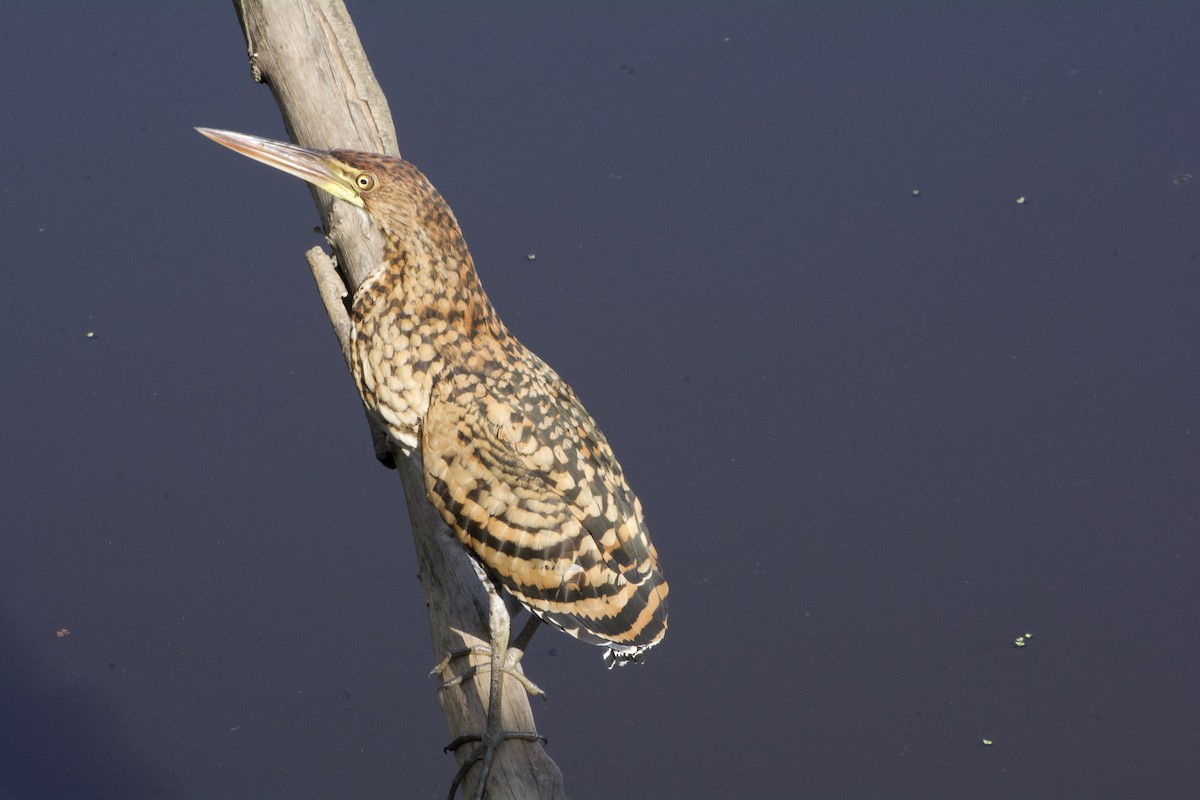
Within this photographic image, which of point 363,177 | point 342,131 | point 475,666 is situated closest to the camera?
point 363,177

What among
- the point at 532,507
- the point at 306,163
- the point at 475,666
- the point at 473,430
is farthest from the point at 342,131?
the point at 475,666

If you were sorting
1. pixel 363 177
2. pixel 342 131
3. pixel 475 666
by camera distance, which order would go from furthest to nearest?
pixel 342 131
pixel 475 666
pixel 363 177

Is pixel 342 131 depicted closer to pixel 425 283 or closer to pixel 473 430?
pixel 425 283

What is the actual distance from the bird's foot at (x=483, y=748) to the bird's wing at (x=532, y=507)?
0.53 ft

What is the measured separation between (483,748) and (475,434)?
42 centimetres

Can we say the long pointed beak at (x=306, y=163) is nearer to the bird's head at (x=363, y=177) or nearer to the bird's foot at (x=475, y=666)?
the bird's head at (x=363, y=177)

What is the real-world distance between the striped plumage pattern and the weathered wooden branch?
151 millimetres

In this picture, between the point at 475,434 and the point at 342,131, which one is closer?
the point at 475,434

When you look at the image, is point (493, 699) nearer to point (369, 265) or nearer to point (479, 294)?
point (479, 294)

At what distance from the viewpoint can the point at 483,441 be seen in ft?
5.24

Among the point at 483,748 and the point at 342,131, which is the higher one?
the point at 342,131

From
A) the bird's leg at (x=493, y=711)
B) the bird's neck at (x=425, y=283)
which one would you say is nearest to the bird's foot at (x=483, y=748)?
the bird's leg at (x=493, y=711)

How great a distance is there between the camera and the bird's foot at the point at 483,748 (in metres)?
1.60

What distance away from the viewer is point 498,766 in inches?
62.8
